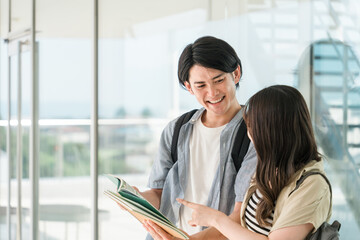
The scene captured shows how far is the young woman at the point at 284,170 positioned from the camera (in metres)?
1.47

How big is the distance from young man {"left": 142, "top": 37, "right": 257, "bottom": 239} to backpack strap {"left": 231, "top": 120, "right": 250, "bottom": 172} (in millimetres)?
17

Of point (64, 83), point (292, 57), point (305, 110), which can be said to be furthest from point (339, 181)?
point (64, 83)

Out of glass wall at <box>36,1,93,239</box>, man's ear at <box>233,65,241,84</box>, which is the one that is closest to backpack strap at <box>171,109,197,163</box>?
man's ear at <box>233,65,241,84</box>

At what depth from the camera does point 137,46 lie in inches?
125

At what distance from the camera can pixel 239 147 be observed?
1907 millimetres

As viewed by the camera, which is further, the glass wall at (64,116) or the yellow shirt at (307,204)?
the glass wall at (64,116)

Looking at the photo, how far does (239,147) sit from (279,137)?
386 mm

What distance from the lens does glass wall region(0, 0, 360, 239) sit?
2.37m

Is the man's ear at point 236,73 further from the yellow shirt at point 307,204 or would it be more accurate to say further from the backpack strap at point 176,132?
the yellow shirt at point 307,204

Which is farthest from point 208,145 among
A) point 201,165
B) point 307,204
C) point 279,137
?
point 307,204

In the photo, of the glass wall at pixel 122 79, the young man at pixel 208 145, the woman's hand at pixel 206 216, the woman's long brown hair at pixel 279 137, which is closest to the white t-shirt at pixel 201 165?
the young man at pixel 208 145

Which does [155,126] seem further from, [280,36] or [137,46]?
[280,36]

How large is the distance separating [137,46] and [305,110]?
1788 millimetres

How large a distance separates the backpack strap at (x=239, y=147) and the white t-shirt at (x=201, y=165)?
7 centimetres
